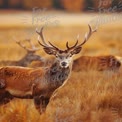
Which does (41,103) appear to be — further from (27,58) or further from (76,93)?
(27,58)

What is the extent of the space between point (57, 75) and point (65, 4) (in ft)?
1.73

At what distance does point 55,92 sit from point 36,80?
0.43 ft

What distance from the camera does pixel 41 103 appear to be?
3.14 m

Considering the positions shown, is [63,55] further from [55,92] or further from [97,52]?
[97,52]

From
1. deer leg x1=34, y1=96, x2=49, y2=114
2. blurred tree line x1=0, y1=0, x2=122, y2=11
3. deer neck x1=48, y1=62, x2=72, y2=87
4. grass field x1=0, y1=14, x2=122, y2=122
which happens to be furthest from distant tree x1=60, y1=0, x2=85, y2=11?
deer leg x1=34, y1=96, x2=49, y2=114

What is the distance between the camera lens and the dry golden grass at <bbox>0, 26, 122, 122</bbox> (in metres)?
3.20

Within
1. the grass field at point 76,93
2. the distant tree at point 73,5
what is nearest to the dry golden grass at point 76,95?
the grass field at point 76,93

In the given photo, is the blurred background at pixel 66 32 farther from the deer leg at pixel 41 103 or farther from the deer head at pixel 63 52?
the deer head at pixel 63 52

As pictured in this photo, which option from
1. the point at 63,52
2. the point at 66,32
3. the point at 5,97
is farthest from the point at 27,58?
the point at 63,52

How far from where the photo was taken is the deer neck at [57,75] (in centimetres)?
310

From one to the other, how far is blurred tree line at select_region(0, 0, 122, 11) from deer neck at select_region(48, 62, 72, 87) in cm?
45

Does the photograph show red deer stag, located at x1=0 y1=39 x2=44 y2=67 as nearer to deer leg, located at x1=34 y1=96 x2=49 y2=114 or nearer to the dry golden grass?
the dry golden grass

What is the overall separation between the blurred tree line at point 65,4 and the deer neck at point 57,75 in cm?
45

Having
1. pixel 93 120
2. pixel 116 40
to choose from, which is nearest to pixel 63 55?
pixel 93 120
